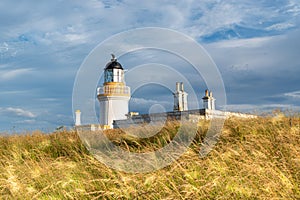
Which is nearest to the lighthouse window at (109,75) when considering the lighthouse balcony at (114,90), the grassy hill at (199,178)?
the lighthouse balcony at (114,90)

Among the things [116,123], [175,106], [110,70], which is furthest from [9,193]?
[110,70]

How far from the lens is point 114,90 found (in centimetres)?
2219

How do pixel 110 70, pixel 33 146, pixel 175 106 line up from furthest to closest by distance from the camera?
pixel 110 70
pixel 175 106
pixel 33 146

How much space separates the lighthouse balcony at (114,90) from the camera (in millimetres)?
22172

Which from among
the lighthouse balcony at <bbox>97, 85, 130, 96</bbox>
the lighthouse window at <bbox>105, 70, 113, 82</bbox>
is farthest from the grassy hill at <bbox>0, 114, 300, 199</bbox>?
the lighthouse window at <bbox>105, 70, 113, 82</bbox>

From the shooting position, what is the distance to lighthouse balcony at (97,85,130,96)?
22.2m

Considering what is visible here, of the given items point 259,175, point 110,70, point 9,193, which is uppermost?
point 110,70

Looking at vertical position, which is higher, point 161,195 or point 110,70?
point 110,70

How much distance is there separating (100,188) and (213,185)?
62.2 inches

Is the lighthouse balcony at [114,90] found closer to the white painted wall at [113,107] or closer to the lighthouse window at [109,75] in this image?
the white painted wall at [113,107]

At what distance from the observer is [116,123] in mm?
17938

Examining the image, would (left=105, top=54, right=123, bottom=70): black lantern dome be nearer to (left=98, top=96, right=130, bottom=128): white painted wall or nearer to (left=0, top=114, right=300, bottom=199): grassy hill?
(left=98, top=96, right=130, bottom=128): white painted wall

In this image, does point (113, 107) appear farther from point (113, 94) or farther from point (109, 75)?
point (109, 75)

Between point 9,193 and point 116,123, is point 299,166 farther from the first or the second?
point 116,123
